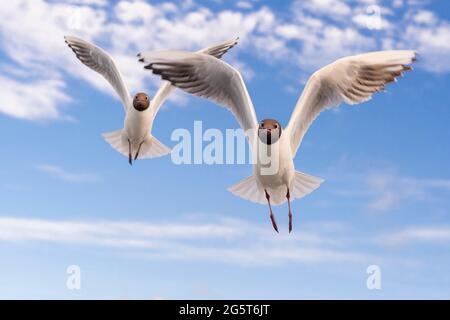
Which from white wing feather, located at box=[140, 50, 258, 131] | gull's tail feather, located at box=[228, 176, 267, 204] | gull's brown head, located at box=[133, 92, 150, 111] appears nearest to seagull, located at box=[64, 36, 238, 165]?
gull's brown head, located at box=[133, 92, 150, 111]

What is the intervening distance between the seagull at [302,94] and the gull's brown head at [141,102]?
1685mm

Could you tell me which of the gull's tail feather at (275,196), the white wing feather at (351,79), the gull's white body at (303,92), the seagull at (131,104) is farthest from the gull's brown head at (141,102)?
the white wing feather at (351,79)

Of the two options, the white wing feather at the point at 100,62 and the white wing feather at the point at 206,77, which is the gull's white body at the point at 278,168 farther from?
the white wing feather at the point at 100,62

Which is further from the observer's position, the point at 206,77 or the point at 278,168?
the point at 206,77

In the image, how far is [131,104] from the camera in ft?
22.3

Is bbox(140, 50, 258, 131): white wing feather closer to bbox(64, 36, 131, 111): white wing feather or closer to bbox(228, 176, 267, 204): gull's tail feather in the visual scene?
bbox(228, 176, 267, 204): gull's tail feather

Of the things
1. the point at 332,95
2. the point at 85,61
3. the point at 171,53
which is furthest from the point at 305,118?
the point at 85,61

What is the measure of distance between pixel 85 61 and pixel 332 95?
3.11m

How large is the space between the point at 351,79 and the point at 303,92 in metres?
0.37

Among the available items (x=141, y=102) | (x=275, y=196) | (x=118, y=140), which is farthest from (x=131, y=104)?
(x=275, y=196)

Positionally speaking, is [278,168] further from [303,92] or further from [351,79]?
[351,79]

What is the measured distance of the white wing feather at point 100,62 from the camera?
6867 mm

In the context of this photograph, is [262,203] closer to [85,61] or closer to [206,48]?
[206,48]
